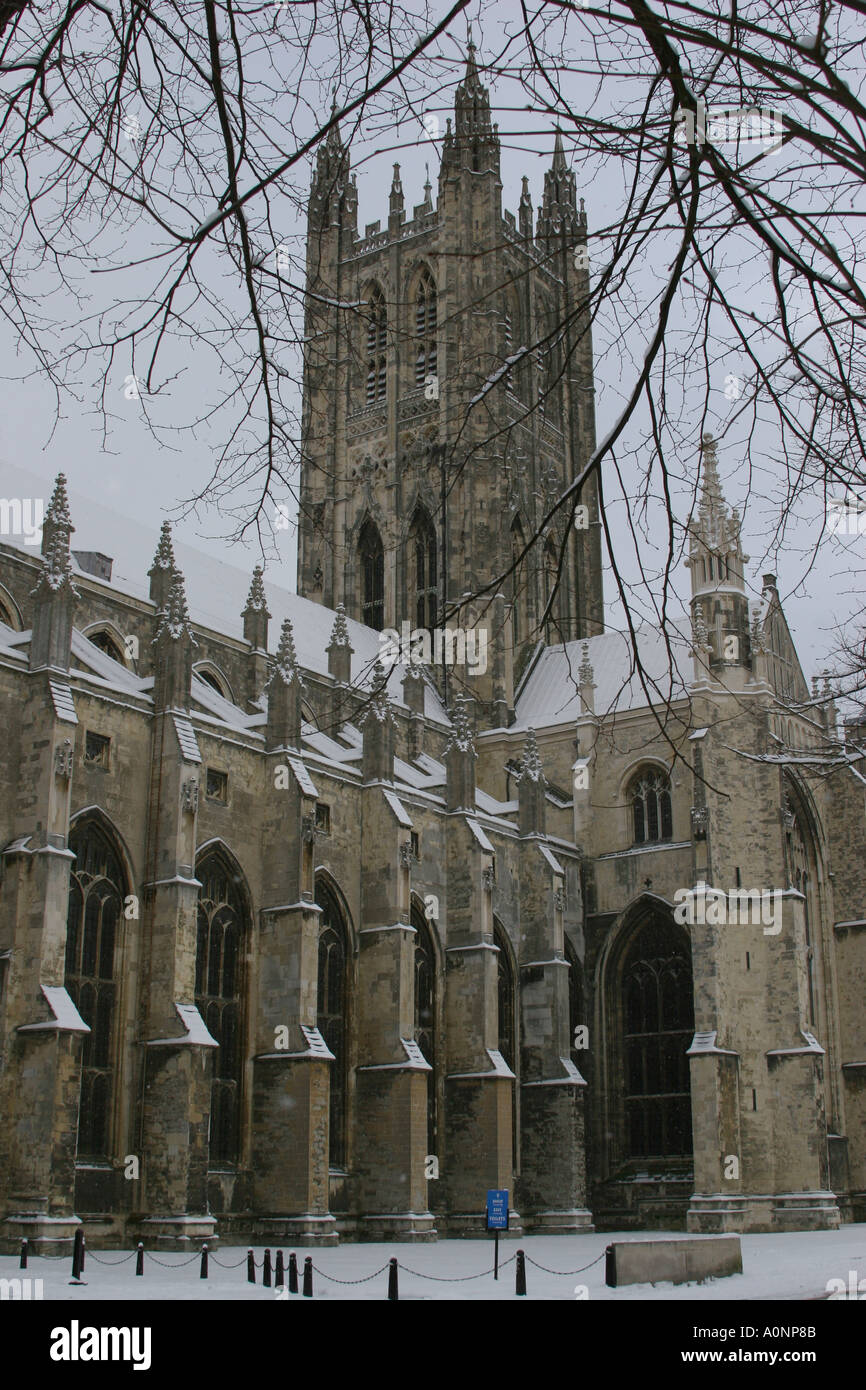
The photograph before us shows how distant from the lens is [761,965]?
114 ft

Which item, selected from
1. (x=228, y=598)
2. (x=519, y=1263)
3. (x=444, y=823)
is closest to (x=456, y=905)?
(x=444, y=823)

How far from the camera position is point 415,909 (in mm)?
33000

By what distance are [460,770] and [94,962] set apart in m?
12.1

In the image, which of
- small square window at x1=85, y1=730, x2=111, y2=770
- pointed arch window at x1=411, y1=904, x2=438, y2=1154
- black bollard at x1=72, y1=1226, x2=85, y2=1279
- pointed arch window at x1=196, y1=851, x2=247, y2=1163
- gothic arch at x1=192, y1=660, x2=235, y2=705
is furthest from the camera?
gothic arch at x1=192, y1=660, x2=235, y2=705

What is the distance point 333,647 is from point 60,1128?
18836 mm

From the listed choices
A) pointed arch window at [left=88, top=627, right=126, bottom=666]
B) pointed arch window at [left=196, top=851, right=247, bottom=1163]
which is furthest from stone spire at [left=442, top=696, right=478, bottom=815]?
pointed arch window at [left=88, top=627, right=126, bottom=666]

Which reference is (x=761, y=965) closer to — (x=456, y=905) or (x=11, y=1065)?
(x=456, y=905)

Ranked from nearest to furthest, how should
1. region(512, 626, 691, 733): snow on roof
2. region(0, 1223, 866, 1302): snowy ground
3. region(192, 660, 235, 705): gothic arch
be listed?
region(0, 1223, 866, 1302): snowy ground < region(192, 660, 235, 705): gothic arch < region(512, 626, 691, 733): snow on roof

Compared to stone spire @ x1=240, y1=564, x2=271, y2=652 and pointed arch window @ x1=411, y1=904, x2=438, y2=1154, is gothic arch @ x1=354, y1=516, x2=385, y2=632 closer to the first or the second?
stone spire @ x1=240, y1=564, x2=271, y2=652

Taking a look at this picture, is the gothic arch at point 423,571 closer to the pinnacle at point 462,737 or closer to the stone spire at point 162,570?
the pinnacle at point 462,737

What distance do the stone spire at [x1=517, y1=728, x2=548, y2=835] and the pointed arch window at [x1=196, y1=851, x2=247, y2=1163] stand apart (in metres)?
10.9

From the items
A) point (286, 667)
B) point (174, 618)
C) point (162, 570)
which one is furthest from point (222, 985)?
point (162, 570)

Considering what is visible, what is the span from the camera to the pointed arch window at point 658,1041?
116ft

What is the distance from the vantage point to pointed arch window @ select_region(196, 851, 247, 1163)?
2683cm
